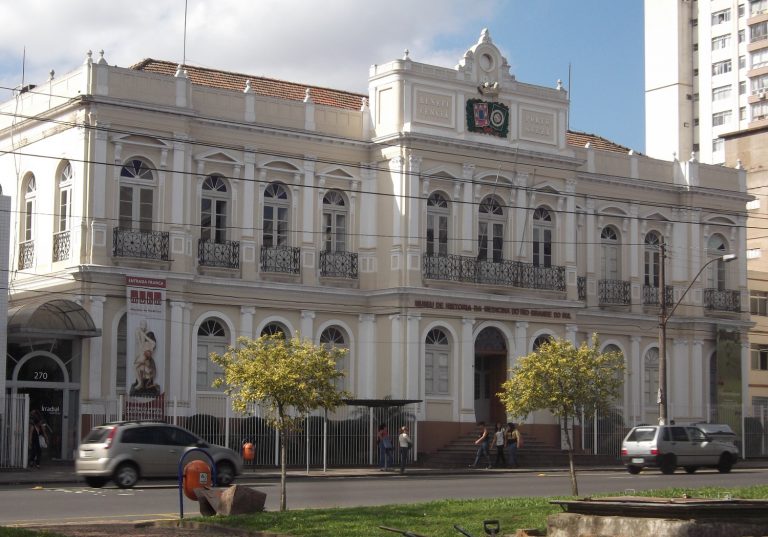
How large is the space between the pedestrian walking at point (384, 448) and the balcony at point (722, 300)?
16.7 m

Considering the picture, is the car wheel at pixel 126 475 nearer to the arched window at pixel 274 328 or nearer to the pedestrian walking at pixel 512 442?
the arched window at pixel 274 328

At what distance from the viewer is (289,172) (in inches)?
1742

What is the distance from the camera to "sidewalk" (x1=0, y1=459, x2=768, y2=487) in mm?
34156

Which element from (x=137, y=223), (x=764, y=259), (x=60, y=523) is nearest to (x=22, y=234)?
(x=137, y=223)

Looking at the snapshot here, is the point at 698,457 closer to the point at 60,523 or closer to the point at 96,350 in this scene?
the point at 96,350

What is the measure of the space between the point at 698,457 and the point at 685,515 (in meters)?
26.5

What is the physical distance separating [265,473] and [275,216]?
9.23 metres

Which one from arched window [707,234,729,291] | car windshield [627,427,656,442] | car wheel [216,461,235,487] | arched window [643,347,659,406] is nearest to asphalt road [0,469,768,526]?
car wheel [216,461,235,487]

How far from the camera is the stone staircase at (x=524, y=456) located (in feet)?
146

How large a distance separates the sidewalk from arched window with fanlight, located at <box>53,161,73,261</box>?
19.3 feet

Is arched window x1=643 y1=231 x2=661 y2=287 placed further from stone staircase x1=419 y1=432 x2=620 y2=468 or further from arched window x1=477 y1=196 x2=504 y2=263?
stone staircase x1=419 y1=432 x2=620 y2=468

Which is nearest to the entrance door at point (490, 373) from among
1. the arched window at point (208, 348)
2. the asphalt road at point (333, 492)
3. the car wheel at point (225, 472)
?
the asphalt road at point (333, 492)

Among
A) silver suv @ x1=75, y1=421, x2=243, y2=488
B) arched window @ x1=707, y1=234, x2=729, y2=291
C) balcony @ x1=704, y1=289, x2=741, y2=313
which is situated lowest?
silver suv @ x1=75, y1=421, x2=243, y2=488

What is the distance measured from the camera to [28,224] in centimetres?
4281
